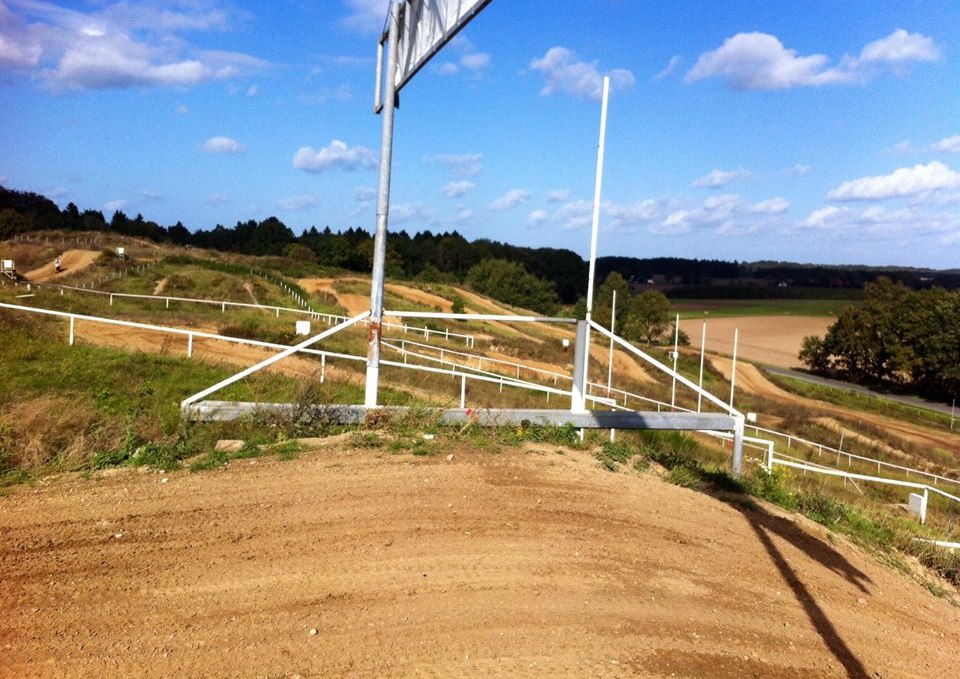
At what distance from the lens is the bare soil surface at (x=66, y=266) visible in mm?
40688

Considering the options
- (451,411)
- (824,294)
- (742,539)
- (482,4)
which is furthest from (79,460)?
(824,294)

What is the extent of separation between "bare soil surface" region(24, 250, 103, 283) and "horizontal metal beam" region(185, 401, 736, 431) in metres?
36.4

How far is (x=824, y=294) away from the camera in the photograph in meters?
143

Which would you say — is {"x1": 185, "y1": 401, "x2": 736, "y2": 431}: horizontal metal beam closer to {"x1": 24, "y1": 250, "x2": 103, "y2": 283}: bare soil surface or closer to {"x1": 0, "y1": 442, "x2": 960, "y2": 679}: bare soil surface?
{"x1": 0, "y1": 442, "x2": 960, "y2": 679}: bare soil surface

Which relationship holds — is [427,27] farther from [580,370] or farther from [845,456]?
[845,456]

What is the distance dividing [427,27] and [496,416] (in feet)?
13.0

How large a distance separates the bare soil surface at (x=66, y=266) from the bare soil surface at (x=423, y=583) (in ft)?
126

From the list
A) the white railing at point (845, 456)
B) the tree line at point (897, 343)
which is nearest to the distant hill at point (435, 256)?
the tree line at point (897, 343)

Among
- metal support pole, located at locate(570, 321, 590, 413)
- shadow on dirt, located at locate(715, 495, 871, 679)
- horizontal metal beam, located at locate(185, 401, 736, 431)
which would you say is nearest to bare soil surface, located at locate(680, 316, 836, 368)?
horizontal metal beam, located at locate(185, 401, 736, 431)

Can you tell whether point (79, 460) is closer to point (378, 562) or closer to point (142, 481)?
point (142, 481)

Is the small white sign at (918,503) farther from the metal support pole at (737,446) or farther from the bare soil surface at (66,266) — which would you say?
the bare soil surface at (66,266)

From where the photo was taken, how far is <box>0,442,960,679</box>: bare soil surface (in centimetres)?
401

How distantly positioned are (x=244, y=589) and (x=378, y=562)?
85cm

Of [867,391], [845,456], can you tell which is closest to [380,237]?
[845,456]
